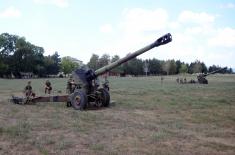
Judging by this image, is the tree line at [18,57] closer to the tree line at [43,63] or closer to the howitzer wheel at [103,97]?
the tree line at [43,63]

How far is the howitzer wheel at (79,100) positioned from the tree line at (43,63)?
80.5m

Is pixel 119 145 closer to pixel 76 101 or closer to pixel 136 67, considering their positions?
pixel 76 101

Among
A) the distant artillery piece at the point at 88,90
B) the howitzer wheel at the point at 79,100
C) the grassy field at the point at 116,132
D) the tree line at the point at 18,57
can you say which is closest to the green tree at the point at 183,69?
the tree line at the point at 18,57

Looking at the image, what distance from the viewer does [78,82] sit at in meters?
17.9

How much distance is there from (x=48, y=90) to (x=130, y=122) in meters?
15.8

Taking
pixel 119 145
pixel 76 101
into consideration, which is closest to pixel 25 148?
pixel 119 145

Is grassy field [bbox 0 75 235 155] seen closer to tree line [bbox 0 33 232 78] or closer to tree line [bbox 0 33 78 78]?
tree line [bbox 0 33 232 78]

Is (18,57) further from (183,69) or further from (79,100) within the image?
(79,100)

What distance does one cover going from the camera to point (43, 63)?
116500 millimetres

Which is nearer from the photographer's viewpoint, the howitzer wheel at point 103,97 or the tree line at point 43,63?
the howitzer wheel at point 103,97

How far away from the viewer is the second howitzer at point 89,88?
1722 centimetres

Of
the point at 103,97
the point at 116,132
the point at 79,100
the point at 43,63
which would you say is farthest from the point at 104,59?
the point at 116,132

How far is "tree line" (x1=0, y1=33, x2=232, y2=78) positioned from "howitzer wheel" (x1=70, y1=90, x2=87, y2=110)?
80.5m

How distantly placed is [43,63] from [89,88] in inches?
3966
